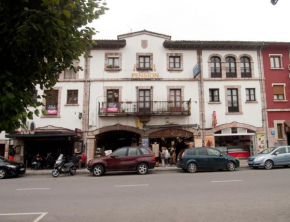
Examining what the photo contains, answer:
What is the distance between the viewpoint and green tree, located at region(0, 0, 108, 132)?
3590mm

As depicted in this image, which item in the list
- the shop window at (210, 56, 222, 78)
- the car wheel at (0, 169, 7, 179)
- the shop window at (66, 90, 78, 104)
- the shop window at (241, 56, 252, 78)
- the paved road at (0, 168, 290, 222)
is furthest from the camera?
the shop window at (241, 56, 252, 78)

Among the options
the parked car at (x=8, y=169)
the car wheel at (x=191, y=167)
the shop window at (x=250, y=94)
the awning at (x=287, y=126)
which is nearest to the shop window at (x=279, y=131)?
the awning at (x=287, y=126)

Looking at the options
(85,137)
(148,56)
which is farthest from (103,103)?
(148,56)

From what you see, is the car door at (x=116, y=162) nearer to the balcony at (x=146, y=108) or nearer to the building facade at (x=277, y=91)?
the balcony at (x=146, y=108)

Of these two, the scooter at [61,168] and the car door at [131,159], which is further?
the scooter at [61,168]

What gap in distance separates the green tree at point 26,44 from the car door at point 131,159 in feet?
31.0

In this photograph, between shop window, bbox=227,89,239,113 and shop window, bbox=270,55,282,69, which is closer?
shop window, bbox=227,89,239,113

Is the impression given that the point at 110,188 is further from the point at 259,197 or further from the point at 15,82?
the point at 15,82

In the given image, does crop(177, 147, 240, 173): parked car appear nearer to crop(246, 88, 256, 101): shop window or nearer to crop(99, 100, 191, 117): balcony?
crop(99, 100, 191, 117): balcony

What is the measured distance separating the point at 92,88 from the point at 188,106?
796 centimetres

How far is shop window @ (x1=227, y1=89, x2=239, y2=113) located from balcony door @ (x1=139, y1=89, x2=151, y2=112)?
266 inches

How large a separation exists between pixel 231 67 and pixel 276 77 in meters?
3.96

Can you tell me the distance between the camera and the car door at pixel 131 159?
13371 millimetres

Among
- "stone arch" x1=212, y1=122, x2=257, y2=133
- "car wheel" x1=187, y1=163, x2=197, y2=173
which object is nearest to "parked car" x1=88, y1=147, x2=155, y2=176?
"car wheel" x1=187, y1=163, x2=197, y2=173
